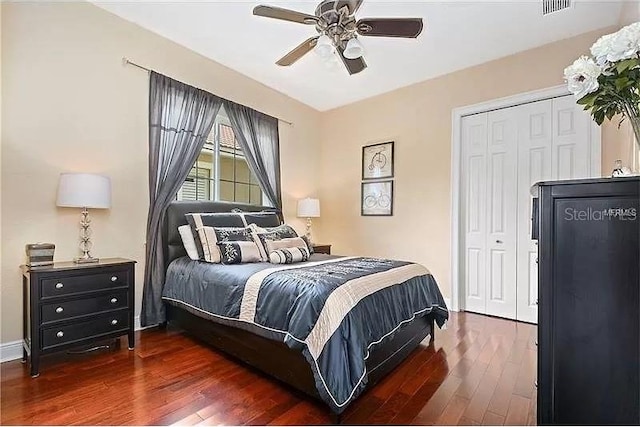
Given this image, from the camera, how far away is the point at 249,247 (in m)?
3.05

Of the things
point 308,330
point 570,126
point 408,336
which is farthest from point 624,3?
point 308,330

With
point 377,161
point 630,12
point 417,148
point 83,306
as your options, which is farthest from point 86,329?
point 630,12

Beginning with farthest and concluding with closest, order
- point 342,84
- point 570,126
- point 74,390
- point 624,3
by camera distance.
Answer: point 342,84 < point 570,126 < point 624,3 < point 74,390

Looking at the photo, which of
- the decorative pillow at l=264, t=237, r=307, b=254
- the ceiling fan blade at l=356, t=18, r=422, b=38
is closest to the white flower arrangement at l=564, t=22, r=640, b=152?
the ceiling fan blade at l=356, t=18, r=422, b=38

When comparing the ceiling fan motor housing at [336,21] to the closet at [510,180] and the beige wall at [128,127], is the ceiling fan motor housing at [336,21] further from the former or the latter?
the closet at [510,180]

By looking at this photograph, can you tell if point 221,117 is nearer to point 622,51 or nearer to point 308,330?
point 308,330

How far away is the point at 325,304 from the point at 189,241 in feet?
5.99

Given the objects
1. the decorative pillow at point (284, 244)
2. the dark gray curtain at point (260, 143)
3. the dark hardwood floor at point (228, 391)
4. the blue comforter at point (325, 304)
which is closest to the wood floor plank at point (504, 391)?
the dark hardwood floor at point (228, 391)

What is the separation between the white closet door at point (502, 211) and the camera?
3730 mm

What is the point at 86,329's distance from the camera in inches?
98.7

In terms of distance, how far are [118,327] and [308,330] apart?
1793 millimetres

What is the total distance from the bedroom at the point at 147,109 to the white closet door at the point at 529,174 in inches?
10.3

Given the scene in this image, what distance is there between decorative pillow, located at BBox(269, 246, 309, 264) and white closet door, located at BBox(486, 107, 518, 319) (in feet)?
7.49

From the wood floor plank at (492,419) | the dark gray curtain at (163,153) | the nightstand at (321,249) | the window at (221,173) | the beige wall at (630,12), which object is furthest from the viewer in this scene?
the nightstand at (321,249)
